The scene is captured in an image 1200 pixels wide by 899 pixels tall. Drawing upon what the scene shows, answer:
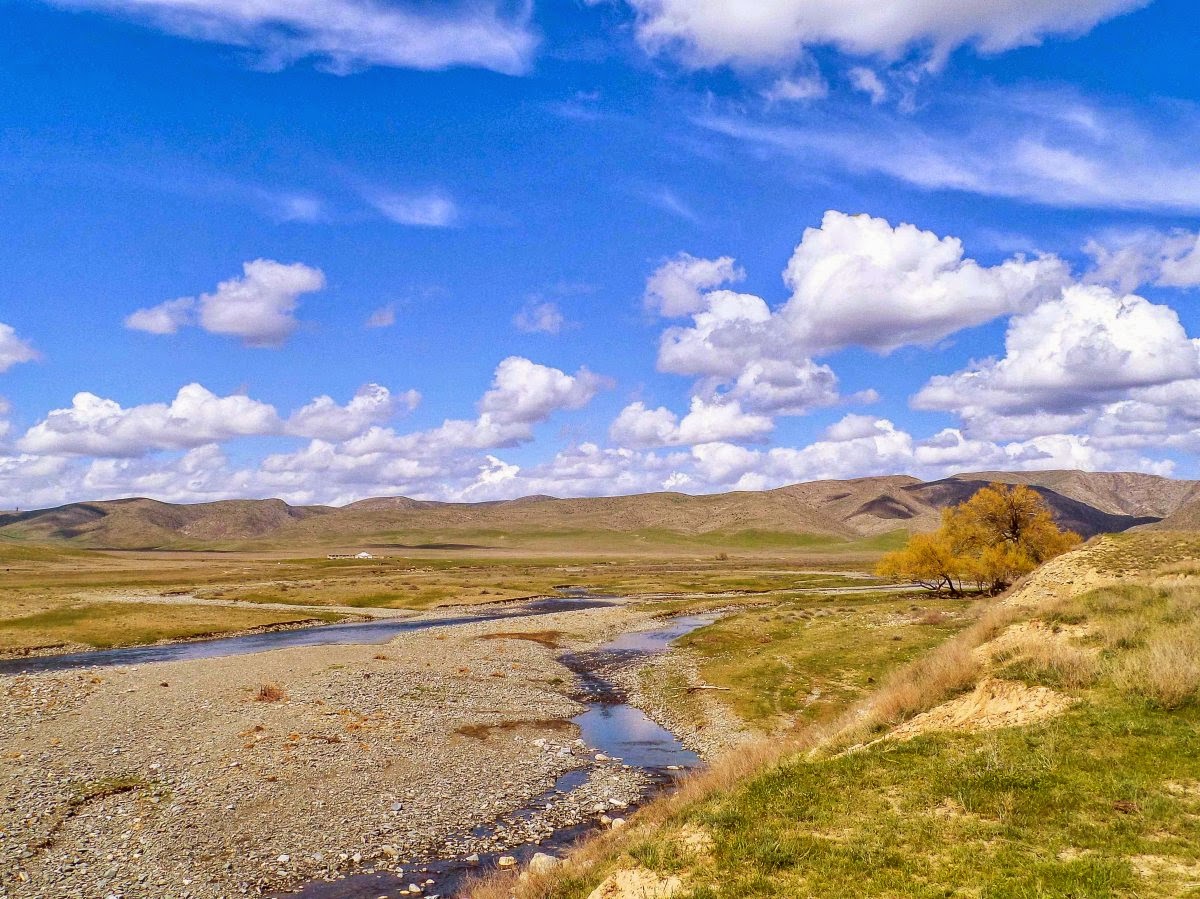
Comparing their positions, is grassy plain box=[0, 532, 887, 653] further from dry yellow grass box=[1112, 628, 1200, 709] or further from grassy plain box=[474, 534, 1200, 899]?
dry yellow grass box=[1112, 628, 1200, 709]

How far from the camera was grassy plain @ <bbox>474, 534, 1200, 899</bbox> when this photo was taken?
41.4 ft

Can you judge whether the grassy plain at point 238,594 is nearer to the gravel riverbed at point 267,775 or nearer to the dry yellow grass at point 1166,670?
the gravel riverbed at point 267,775

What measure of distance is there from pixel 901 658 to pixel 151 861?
4044 cm

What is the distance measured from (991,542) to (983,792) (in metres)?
75.7

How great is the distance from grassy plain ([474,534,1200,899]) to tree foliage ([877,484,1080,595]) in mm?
56182

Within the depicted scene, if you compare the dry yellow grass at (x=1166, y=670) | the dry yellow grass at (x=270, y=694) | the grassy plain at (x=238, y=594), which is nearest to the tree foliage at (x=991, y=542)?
the grassy plain at (x=238, y=594)

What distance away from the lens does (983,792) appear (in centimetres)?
1556

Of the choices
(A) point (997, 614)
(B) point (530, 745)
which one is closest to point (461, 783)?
(B) point (530, 745)

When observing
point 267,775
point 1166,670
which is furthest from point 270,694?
point 1166,670

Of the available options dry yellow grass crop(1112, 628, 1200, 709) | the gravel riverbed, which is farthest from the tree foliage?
dry yellow grass crop(1112, 628, 1200, 709)

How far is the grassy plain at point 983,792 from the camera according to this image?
12.6 meters

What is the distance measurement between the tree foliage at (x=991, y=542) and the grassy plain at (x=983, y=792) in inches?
2212

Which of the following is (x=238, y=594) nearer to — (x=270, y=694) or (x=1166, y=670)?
(x=270, y=694)

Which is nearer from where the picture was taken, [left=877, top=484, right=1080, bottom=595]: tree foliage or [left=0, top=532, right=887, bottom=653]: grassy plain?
[left=0, top=532, right=887, bottom=653]: grassy plain
